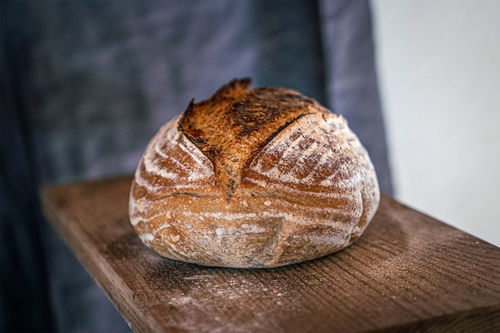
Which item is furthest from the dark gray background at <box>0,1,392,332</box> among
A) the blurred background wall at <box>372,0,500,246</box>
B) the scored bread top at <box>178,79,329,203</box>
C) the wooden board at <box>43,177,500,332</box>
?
the wooden board at <box>43,177,500,332</box>

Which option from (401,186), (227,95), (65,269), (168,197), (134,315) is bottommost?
(65,269)

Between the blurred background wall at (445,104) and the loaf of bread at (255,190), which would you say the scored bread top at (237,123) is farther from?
the blurred background wall at (445,104)

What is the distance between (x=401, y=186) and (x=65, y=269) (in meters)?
1.39

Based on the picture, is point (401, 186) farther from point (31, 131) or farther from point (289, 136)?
point (31, 131)

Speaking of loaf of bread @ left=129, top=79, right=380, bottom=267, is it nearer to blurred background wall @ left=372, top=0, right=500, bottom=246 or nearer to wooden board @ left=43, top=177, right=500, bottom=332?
Answer: wooden board @ left=43, top=177, right=500, bottom=332

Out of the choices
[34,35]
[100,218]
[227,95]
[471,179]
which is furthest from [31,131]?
[471,179]

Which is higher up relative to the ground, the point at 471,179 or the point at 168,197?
the point at 168,197

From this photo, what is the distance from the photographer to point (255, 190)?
3.35ft

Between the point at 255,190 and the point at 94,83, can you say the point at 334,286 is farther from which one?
the point at 94,83

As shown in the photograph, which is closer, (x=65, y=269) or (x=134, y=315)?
(x=134, y=315)

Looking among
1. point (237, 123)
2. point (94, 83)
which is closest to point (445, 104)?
point (237, 123)

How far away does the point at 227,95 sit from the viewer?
1309 mm

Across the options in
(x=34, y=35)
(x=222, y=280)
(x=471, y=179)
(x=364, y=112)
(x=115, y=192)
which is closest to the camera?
(x=222, y=280)

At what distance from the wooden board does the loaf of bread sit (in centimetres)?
5
